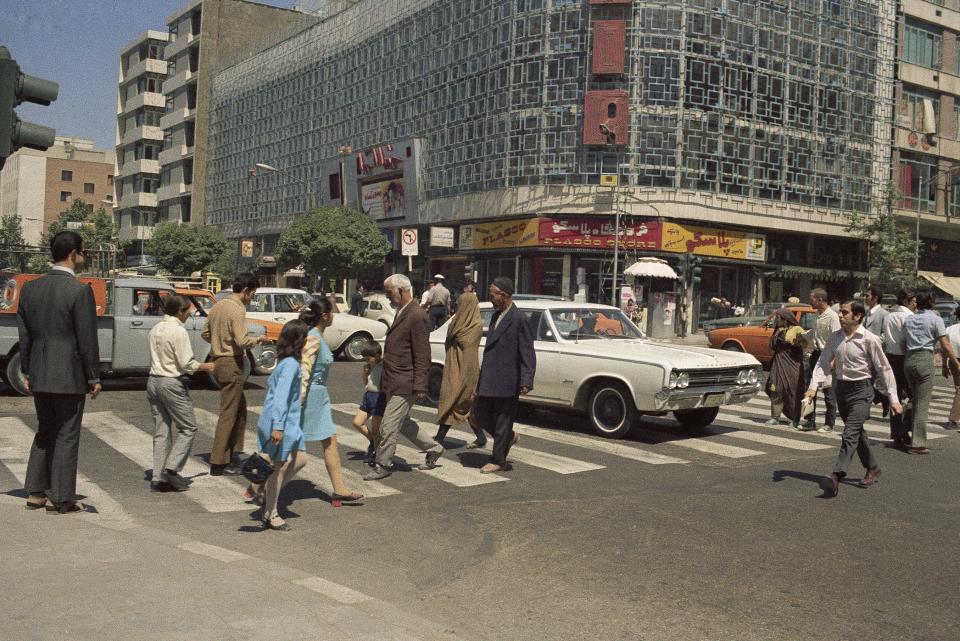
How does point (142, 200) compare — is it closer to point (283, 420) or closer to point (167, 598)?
point (283, 420)

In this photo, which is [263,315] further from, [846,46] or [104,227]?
[104,227]

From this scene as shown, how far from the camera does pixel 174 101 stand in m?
82.3

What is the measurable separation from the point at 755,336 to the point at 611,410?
498 inches

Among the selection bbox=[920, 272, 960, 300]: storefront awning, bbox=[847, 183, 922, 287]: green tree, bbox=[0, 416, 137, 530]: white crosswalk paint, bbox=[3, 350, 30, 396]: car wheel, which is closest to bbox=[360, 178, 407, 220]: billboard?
bbox=[847, 183, 922, 287]: green tree

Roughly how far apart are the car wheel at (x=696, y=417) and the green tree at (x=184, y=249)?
57.6 m

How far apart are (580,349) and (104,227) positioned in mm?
83206

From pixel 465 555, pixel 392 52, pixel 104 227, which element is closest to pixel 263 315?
pixel 465 555

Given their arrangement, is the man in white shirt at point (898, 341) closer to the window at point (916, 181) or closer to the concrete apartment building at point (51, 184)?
the window at point (916, 181)

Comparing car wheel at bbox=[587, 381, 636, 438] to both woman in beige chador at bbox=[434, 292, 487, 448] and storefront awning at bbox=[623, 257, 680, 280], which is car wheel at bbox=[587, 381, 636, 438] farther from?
storefront awning at bbox=[623, 257, 680, 280]

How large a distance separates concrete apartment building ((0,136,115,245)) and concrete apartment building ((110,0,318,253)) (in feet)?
104

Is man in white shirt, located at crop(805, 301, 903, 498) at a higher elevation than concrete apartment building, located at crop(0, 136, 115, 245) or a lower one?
lower

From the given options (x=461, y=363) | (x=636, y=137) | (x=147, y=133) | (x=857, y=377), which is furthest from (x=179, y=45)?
(x=857, y=377)

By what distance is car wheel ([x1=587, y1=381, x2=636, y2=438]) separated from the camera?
10.7 meters

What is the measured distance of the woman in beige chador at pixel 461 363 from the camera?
9070 mm
